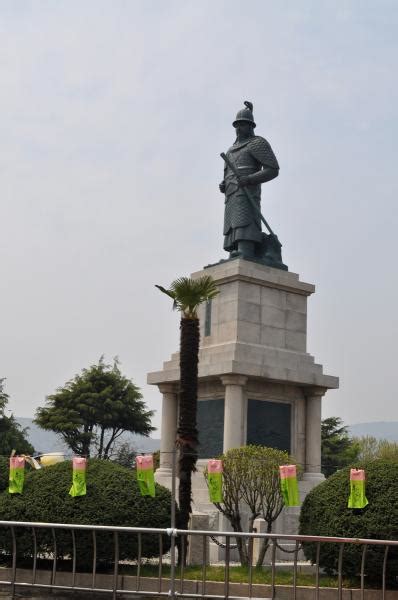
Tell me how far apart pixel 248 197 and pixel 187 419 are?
8.53 m

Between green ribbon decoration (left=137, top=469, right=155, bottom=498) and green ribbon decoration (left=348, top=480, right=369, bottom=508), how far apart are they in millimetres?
3257

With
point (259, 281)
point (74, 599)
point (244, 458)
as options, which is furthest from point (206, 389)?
point (74, 599)

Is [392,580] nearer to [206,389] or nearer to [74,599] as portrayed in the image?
[74,599]

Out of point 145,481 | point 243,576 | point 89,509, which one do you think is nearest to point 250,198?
point 145,481

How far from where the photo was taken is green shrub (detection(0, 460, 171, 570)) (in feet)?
40.9

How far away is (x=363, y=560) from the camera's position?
10.5m

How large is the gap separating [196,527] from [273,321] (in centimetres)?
673

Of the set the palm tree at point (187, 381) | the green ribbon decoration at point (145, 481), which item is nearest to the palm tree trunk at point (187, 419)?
the palm tree at point (187, 381)

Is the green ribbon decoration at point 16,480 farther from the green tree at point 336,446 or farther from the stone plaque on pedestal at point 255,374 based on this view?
the green tree at point 336,446

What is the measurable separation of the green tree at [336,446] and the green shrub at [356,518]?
30027 mm

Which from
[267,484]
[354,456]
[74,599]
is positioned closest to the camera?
[74,599]

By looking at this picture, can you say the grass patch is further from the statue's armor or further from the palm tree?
the statue's armor

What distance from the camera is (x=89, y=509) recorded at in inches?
524

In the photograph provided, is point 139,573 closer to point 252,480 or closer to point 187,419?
point 187,419
